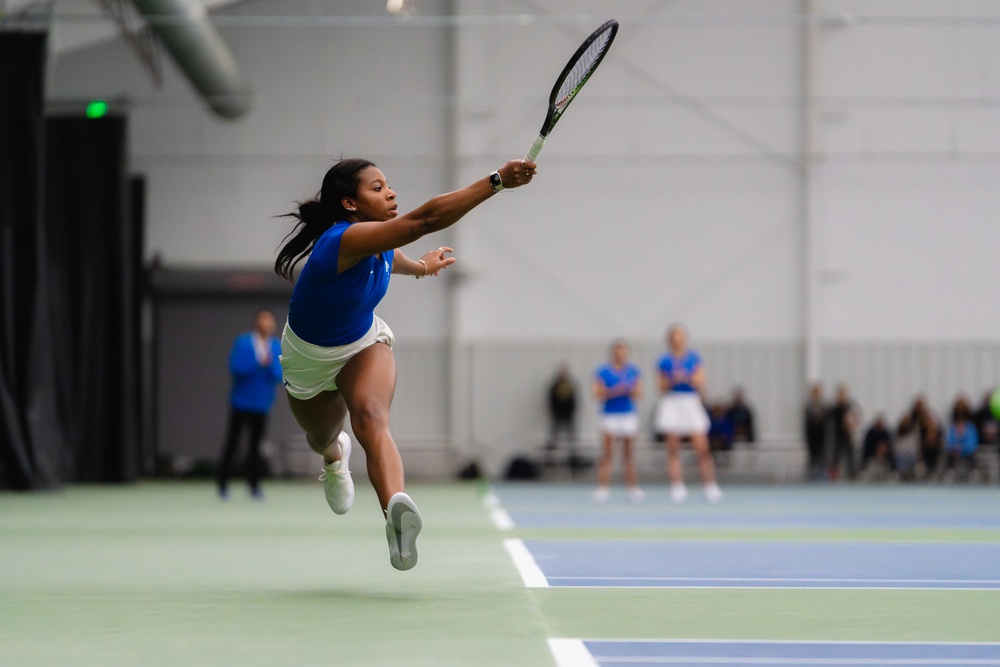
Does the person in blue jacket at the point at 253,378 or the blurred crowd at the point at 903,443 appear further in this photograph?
the blurred crowd at the point at 903,443

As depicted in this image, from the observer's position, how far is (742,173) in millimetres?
22375

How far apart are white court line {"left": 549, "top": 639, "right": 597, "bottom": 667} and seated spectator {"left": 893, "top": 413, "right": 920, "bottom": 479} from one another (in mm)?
17900

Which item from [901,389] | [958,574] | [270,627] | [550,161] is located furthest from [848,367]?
[270,627]

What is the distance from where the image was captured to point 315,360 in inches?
226

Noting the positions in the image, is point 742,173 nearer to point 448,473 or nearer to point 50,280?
point 448,473

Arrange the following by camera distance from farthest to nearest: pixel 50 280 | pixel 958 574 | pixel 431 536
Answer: pixel 50 280, pixel 431 536, pixel 958 574

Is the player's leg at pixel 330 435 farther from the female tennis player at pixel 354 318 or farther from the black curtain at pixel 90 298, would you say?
the black curtain at pixel 90 298

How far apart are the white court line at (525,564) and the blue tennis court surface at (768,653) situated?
65.4 inches

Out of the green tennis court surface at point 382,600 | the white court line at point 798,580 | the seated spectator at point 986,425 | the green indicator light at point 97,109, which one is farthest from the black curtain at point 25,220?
the seated spectator at point 986,425

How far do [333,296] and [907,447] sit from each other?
56.7 feet

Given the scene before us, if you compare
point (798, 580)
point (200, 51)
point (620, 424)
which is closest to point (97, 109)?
point (200, 51)

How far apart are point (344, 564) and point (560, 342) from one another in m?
15.5

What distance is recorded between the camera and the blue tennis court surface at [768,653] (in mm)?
3965

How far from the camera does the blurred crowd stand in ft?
68.4
